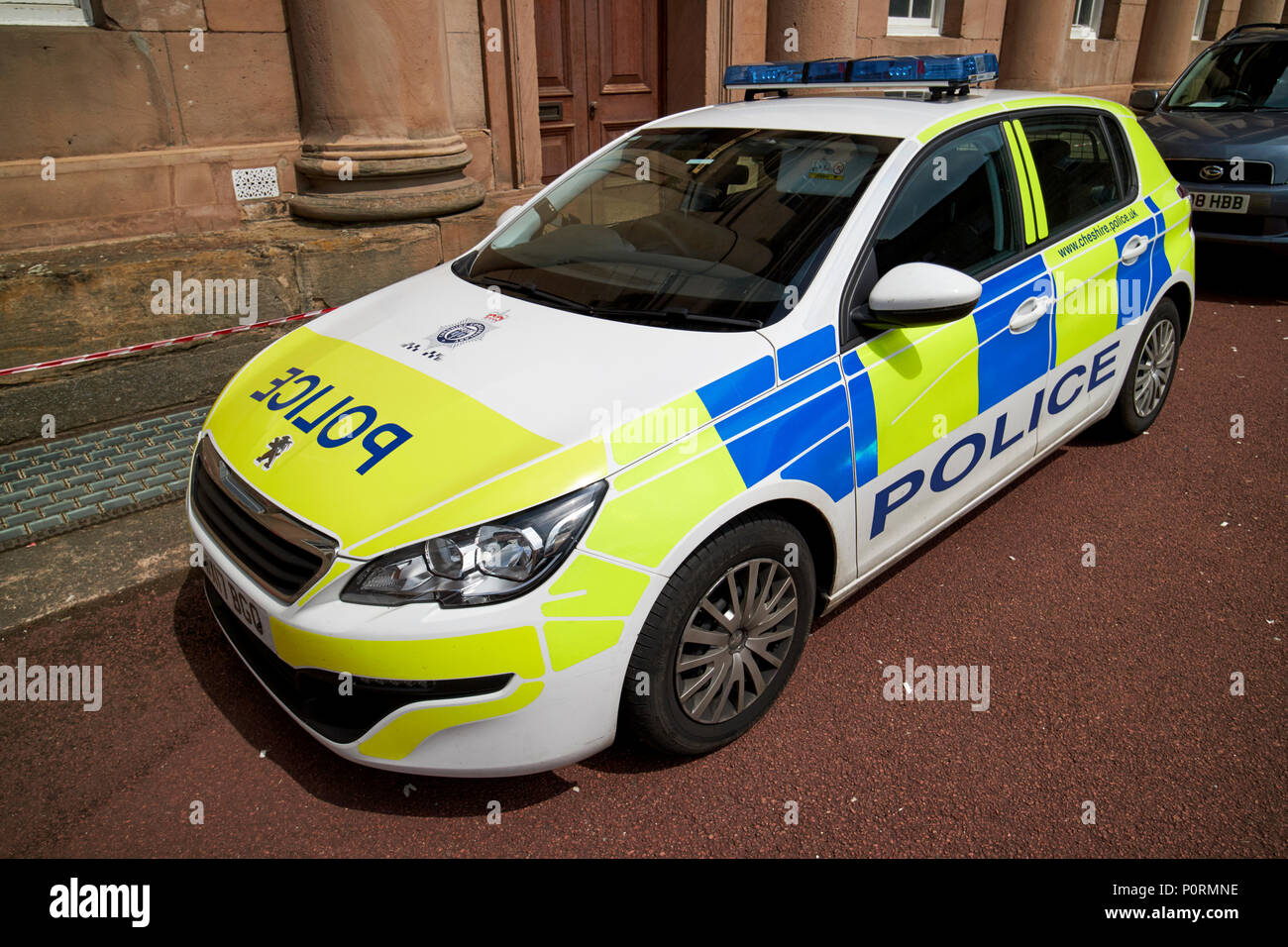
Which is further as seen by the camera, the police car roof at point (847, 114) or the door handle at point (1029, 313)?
the door handle at point (1029, 313)

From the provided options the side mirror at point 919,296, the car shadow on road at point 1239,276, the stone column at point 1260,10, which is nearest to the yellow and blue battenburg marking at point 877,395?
the side mirror at point 919,296

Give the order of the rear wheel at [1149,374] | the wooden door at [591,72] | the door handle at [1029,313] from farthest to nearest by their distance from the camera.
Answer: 1. the wooden door at [591,72]
2. the rear wheel at [1149,374]
3. the door handle at [1029,313]

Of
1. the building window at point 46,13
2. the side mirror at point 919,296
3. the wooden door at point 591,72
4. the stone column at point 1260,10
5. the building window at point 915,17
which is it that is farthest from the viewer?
the stone column at point 1260,10

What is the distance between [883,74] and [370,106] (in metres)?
3.61

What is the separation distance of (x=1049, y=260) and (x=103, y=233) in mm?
5150

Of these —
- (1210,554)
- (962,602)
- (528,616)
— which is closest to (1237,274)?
(1210,554)

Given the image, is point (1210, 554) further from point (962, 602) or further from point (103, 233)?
point (103, 233)

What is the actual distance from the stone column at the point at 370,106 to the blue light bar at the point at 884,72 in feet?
8.98

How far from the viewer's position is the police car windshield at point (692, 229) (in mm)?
2785

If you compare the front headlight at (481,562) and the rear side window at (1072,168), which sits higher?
the rear side window at (1072,168)

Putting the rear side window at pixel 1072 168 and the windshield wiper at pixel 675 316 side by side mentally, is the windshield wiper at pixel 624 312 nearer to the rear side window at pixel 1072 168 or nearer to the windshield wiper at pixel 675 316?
the windshield wiper at pixel 675 316

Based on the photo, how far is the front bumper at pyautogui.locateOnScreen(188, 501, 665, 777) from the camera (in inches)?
83.9

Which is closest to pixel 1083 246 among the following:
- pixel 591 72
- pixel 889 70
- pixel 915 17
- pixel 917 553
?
pixel 889 70

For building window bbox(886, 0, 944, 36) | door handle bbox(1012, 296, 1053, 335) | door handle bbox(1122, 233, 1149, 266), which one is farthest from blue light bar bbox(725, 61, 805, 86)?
building window bbox(886, 0, 944, 36)
